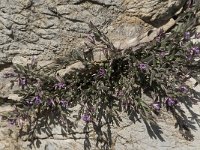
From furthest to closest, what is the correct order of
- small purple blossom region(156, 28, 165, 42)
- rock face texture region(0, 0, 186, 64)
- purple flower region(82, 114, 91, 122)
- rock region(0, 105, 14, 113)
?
rock region(0, 105, 14, 113), small purple blossom region(156, 28, 165, 42), purple flower region(82, 114, 91, 122), rock face texture region(0, 0, 186, 64)

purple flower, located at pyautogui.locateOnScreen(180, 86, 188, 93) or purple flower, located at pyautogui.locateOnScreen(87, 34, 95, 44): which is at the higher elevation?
purple flower, located at pyautogui.locateOnScreen(87, 34, 95, 44)

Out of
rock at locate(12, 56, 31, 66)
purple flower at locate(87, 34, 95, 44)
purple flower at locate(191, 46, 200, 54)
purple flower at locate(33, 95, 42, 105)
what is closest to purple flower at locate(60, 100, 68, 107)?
purple flower at locate(33, 95, 42, 105)

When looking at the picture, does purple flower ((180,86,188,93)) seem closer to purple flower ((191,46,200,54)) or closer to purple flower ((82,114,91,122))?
purple flower ((191,46,200,54))

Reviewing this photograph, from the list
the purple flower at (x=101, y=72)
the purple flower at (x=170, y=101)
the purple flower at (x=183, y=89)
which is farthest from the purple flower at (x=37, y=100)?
the purple flower at (x=183, y=89)

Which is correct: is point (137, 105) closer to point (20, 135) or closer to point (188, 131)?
point (188, 131)

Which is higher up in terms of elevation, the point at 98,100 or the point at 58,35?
the point at 58,35

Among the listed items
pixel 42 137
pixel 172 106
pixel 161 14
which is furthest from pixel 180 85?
pixel 42 137

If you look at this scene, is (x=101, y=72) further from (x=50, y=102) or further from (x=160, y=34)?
(x=160, y=34)

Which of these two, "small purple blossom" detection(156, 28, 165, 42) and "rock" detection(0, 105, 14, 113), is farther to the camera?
"rock" detection(0, 105, 14, 113)
